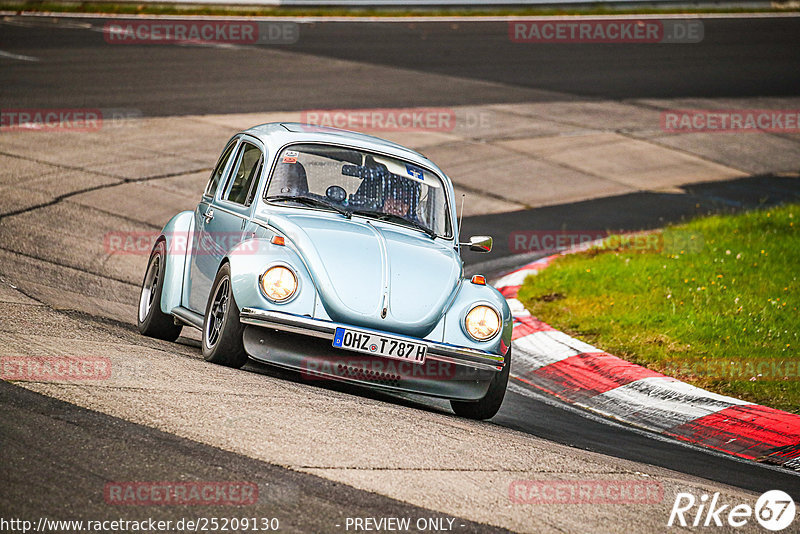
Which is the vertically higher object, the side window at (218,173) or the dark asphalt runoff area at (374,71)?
the dark asphalt runoff area at (374,71)

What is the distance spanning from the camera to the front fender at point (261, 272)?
611 cm

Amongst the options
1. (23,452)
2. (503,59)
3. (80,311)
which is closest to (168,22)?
(503,59)

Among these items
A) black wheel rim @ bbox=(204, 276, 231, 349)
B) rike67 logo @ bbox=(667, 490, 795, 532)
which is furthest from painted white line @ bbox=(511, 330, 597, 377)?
rike67 logo @ bbox=(667, 490, 795, 532)

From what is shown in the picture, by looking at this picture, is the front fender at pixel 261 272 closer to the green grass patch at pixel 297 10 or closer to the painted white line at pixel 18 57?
the painted white line at pixel 18 57

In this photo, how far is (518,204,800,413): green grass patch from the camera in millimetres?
7926

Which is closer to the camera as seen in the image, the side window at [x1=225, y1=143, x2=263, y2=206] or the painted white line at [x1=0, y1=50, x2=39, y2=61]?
the side window at [x1=225, y1=143, x2=263, y2=206]

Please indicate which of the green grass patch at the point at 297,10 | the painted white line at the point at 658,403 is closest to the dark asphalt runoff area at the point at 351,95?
the painted white line at the point at 658,403

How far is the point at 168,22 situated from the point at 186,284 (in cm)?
2069

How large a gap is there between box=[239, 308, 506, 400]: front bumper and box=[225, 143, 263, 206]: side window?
4.87ft

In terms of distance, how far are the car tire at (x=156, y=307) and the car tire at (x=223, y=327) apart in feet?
3.40

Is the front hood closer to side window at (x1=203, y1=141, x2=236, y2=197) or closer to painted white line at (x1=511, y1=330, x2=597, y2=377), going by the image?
side window at (x1=203, y1=141, x2=236, y2=197)

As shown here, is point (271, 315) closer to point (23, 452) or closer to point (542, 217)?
point (23, 452)

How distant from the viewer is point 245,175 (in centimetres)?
759

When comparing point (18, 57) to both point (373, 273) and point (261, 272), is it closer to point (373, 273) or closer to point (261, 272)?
point (261, 272)
